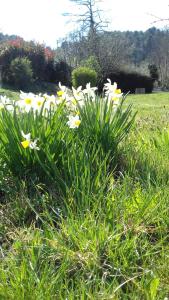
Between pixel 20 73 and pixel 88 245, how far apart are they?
20097 mm

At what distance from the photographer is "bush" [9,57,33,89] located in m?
21.3

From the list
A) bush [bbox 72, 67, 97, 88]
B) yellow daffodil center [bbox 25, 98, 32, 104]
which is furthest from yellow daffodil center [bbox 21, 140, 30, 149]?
bush [bbox 72, 67, 97, 88]

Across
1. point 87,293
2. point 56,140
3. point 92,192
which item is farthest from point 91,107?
point 87,293

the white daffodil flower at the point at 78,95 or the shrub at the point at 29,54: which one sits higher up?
the shrub at the point at 29,54

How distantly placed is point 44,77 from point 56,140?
23.3 m

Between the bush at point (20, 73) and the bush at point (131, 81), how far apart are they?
26.0ft

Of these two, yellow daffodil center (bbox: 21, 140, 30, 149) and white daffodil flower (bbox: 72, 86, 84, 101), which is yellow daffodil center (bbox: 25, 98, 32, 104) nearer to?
white daffodil flower (bbox: 72, 86, 84, 101)

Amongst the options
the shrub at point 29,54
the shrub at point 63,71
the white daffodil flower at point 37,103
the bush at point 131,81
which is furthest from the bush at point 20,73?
the white daffodil flower at point 37,103

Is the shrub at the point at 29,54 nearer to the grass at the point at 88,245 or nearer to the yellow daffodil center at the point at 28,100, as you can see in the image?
the yellow daffodil center at the point at 28,100

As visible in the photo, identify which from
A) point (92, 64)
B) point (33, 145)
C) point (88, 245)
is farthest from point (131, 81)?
point (88, 245)

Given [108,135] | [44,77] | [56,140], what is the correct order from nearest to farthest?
[56,140]
[108,135]
[44,77]

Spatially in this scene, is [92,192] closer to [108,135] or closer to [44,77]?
[108,135]

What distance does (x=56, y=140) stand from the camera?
259cm

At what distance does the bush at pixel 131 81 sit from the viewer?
2844cm
